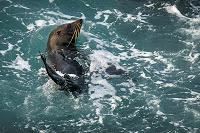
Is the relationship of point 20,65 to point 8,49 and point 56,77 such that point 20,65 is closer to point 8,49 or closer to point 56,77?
point 8,49

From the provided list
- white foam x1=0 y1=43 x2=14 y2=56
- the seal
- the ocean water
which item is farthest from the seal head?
white foam x1=0 y1=43 x2=14 y2=56

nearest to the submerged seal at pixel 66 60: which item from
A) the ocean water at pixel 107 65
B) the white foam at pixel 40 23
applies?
the ocean water at pixel 107 65

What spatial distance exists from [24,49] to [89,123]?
6.02 meters

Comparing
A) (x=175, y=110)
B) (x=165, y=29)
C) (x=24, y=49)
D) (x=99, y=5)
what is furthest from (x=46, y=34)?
(x=175, y=110)

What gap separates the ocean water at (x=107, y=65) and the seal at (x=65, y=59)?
0.65 m

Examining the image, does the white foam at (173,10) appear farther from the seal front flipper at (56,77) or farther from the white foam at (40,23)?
the seal front flipper at (56,77)

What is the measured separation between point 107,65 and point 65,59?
216 cm

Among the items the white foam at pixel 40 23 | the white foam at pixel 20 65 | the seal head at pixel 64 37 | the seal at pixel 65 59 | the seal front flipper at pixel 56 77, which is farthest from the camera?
the white foam at pixel 40 23

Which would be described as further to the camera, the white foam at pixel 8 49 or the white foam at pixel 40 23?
the white foam at pixel 40 23

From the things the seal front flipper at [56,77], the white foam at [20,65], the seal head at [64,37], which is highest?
the seal head at [64,37]

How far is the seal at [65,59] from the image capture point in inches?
804

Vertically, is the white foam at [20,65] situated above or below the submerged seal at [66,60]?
below

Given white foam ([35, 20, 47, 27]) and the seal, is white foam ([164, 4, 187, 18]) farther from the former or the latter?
white foam ([35, 20, 47, 27])

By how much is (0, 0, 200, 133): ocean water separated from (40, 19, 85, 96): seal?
0.65 meters
